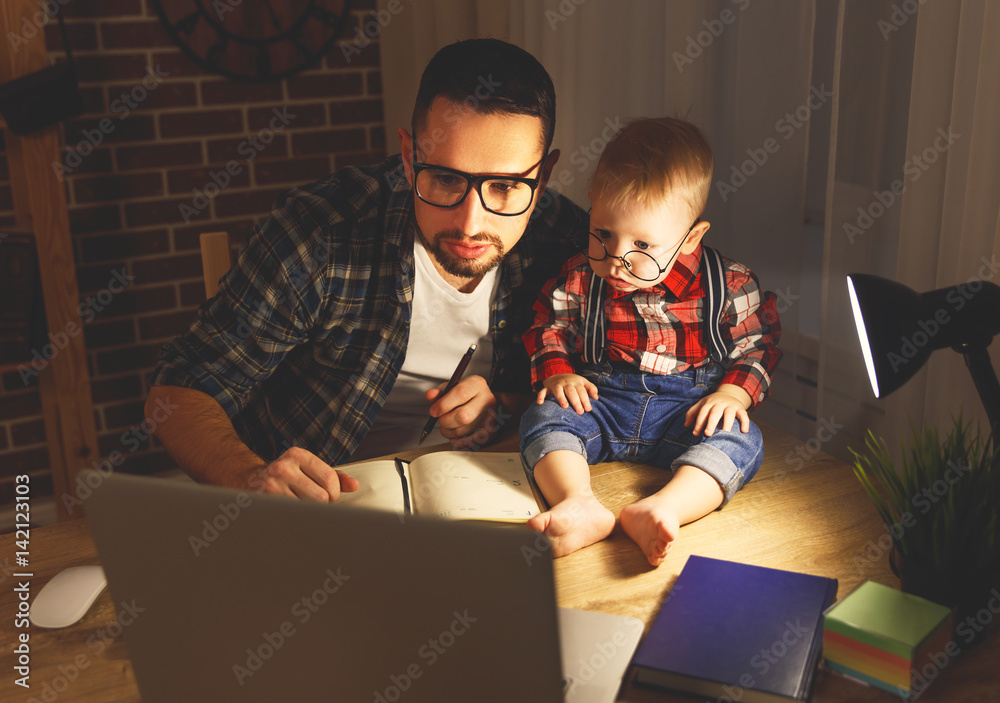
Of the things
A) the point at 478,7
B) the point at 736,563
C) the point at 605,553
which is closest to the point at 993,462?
the point at 736,563

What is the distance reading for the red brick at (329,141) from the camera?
8.99ft

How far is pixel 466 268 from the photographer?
1.41 meters

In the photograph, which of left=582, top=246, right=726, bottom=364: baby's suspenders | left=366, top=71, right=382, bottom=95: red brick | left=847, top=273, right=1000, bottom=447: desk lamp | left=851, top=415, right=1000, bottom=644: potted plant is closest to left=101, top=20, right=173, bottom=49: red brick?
left=366, top=71, right=382, bottom=95: red brick

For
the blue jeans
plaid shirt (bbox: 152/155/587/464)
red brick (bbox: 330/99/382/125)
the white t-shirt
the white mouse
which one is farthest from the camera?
red brick (bbox: 330/99/382/125)

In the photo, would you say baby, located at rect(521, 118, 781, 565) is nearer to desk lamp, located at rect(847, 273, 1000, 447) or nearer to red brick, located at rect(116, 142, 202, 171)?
desk lamp, located at rect(847, 273, 1000, 447)

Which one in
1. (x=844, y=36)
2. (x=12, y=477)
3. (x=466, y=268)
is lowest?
(x=12, y=477)

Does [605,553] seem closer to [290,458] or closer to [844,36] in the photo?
[290,458]

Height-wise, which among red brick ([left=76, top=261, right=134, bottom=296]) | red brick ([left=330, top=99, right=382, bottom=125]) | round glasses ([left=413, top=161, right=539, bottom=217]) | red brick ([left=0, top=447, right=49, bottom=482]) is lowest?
red brick ([left=0, top=447, right=49, bottom=482])

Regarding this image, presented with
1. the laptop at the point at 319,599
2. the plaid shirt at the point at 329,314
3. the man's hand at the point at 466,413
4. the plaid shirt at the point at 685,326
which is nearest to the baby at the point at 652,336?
the plaid shirt at the point at 685,326

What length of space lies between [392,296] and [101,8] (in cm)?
157

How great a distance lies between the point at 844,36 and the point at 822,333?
0.51m

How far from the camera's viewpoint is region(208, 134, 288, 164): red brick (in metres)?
2.62

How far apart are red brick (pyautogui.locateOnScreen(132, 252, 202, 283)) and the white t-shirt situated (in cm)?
127

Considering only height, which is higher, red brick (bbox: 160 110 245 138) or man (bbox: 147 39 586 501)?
red brick (bbox: 160 110 245 138)
